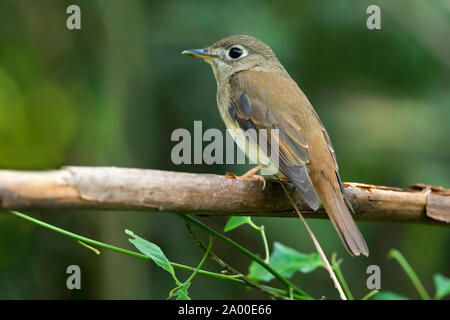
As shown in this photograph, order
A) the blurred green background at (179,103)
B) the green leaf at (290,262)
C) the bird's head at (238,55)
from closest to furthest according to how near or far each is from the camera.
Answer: the green leaf at (290,262) → the bird's head at (238,55) → the blurred green background at (179,103)

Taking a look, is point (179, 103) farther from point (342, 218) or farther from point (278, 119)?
point (342, 218)

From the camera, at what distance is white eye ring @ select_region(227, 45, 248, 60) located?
13.9 ft

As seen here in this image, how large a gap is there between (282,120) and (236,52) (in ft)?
3.18

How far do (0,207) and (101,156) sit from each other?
10.7 ft

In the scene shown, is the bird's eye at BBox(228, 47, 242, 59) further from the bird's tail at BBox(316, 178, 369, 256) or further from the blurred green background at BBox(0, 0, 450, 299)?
the bird's tail at BBox(316, 178, 369, 256)

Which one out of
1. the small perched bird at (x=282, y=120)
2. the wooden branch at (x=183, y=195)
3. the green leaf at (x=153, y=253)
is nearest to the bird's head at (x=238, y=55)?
the small perched bird at (x=282, y=120)

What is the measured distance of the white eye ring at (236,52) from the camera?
4250 mm

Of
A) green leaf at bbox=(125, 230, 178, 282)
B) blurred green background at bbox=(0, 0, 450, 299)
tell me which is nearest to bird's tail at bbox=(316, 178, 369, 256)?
green leaf at bbox=(125, 230, 178, 282)

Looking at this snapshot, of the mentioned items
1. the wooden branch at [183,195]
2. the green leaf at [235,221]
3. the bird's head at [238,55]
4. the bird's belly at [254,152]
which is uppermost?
the bird's head at [238,55]

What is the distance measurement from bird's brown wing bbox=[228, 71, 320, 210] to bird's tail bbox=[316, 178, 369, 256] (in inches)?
4.9

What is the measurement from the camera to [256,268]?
289 cm

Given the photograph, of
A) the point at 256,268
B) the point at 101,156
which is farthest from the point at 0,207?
the point at 101,156

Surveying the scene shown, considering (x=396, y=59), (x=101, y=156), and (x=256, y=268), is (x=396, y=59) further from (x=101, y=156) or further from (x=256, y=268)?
(x=256, y=268)

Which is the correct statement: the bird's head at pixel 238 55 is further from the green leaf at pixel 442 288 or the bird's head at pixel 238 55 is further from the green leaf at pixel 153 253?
the green leaf at pixel 153 253
